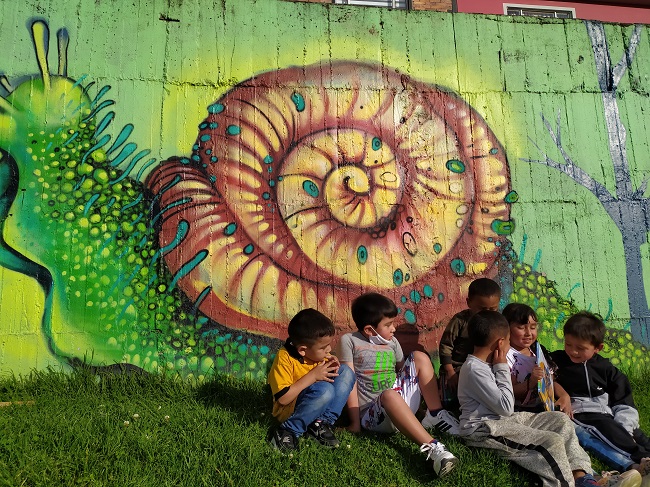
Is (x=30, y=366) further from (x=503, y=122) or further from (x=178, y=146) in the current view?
(x=503, y=122)

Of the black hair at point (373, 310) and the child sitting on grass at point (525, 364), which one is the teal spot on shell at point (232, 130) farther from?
the child sitting on grass at point (525, 364)

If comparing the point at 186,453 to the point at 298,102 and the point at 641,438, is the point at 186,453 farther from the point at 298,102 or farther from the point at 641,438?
the point at 298,102

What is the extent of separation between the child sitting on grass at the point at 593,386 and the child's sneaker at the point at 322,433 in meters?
1.57

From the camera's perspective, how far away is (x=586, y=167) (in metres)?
5.70

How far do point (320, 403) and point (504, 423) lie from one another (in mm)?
1062

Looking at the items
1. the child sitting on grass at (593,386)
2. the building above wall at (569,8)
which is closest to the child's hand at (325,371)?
the child sitting on grass at (593,386)

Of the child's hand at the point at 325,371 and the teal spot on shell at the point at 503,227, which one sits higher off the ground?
the teal spot on shell at the point at 503,227

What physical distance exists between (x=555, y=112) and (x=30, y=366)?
469 cm

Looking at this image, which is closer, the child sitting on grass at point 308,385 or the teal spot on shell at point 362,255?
the child sitting on grass at point 308,385

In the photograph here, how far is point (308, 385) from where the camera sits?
389cm

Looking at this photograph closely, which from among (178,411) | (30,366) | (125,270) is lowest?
(178,411)

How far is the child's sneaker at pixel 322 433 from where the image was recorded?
149 inches

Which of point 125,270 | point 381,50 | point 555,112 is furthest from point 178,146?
point 555,112

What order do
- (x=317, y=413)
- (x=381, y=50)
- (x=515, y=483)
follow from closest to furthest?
(x=515, y=483) < (x=317, y=413) < (x=381, y=50)
